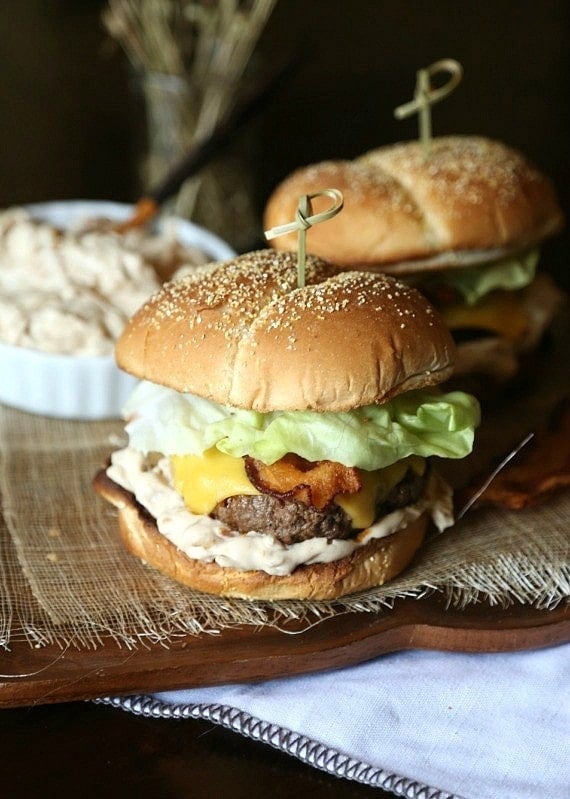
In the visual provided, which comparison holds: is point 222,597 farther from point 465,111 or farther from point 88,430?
point 465,111

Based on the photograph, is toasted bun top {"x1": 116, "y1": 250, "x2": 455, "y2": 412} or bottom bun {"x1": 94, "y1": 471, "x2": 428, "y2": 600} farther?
bottom bun {"x1": 94, "y1": 471, "x2": 428, "y2": 600}

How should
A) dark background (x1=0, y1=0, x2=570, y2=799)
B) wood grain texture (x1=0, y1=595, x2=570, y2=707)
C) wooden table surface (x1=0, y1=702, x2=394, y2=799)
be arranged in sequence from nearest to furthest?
1. wooden table surface (x1=0, y1=702, x2=394, y2=799)
2. wood grain texture (x1=0, y1=595, x2=570, y2=707)
3. dark background (x1=0, y1=0, x2=570, y2=799)

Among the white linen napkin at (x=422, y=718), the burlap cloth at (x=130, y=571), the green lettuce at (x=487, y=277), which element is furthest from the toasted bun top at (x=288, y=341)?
the green lettuce at (x=487, y=277)

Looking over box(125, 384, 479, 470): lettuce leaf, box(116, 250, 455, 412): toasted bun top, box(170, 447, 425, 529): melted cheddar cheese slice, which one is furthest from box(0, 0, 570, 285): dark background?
box(170, 447, 425, 529): melted cheddar cheese slice

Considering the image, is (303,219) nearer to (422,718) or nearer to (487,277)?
(422,718)

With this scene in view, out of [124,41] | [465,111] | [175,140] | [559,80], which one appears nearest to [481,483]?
[175,140]

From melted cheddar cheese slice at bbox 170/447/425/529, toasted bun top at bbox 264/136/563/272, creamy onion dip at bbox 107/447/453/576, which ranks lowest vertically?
creamy onion dip at bbox 107/447/453/576

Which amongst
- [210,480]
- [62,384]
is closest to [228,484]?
[210,480]

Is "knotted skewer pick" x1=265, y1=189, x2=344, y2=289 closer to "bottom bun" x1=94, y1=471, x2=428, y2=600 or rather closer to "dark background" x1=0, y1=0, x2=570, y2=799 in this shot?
"bottom bun" x1=94, y1=471, x2=428, y2=600
